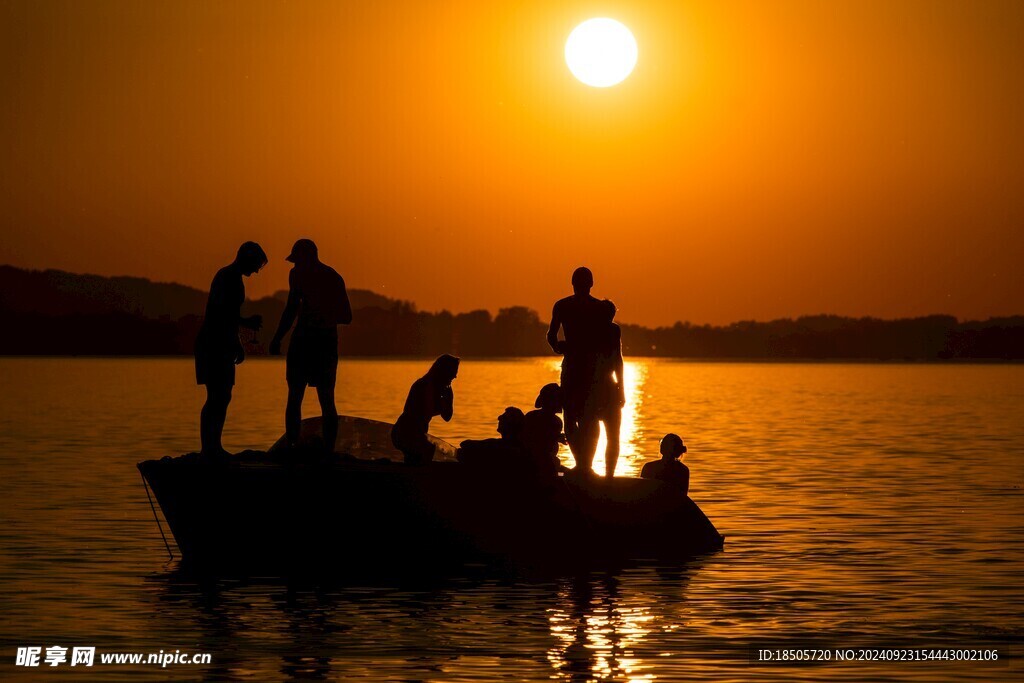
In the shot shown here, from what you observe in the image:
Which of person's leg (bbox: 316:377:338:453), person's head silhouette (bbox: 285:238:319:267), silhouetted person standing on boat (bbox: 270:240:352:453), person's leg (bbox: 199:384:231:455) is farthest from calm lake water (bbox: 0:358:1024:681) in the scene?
person's head silhouette (bbox: 285:238:319:267)

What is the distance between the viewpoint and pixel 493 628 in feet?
53.0

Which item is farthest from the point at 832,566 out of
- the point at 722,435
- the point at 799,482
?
the point at 722,435

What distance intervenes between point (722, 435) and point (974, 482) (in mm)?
19809

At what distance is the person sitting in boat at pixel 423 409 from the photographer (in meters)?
18.3

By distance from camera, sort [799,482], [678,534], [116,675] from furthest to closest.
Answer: [799,482]
[678,534]
[116,675]

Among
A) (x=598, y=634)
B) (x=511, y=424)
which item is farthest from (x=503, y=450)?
(x=598, y=634)

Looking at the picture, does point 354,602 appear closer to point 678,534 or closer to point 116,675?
Result: point 116,675

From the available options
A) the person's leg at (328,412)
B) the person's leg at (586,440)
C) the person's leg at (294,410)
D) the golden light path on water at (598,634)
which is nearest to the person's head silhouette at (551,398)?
the person's leg at (586,440)

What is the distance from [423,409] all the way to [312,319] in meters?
1.92

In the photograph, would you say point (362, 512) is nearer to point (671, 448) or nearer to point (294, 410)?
point (294, 410)

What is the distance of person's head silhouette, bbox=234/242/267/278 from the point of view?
56.0 feet

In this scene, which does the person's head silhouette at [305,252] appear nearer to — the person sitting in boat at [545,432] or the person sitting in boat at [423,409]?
the person sitting in boat at [423,409]

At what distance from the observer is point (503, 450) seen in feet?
61.1

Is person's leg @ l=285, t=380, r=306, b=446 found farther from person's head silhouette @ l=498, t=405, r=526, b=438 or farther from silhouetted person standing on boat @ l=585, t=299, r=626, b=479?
silhouetted person standing on boat @ l=585, t=299, r=626, b=479
